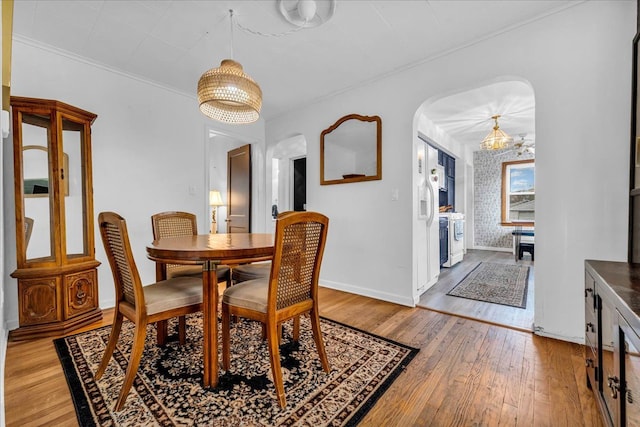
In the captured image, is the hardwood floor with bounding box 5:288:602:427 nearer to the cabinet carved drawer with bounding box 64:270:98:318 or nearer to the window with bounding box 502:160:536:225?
the cabinet carved drawer with bounding box 64:270:98:318

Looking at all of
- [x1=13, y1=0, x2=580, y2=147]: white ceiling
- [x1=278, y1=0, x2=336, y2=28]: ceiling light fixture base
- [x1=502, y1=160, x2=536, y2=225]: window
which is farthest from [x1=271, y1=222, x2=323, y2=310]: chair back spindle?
[x1=502, y1=160, x2=536, y2=225]: window

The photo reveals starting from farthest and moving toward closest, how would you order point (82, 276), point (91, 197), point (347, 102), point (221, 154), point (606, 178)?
1. point (221, 154)
2. point (347, 102)
3. point (91, 197)
4. point (82, 276)
5. point (606, 178)

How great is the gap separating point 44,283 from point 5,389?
915mm

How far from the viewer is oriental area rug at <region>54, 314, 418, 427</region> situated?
4.20 feet

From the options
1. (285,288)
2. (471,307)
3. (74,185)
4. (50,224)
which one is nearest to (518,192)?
(471,307)

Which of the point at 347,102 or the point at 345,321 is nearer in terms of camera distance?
the point at 345,321

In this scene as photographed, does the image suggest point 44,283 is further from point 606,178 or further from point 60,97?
point 606,178

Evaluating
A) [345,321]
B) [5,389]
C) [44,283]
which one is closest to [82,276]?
[44,283]

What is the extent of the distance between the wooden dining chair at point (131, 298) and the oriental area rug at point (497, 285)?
9.27 ft

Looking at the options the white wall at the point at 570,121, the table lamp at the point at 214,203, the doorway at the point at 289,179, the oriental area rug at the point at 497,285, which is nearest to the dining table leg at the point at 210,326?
the white wall at the point at 570,121

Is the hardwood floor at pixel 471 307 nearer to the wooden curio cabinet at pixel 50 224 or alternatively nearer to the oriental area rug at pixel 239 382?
the oriental area rug at pixel 239 382

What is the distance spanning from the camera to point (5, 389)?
147 cm

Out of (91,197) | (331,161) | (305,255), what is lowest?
(305,255)

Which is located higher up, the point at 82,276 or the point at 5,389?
the point at 82,276
